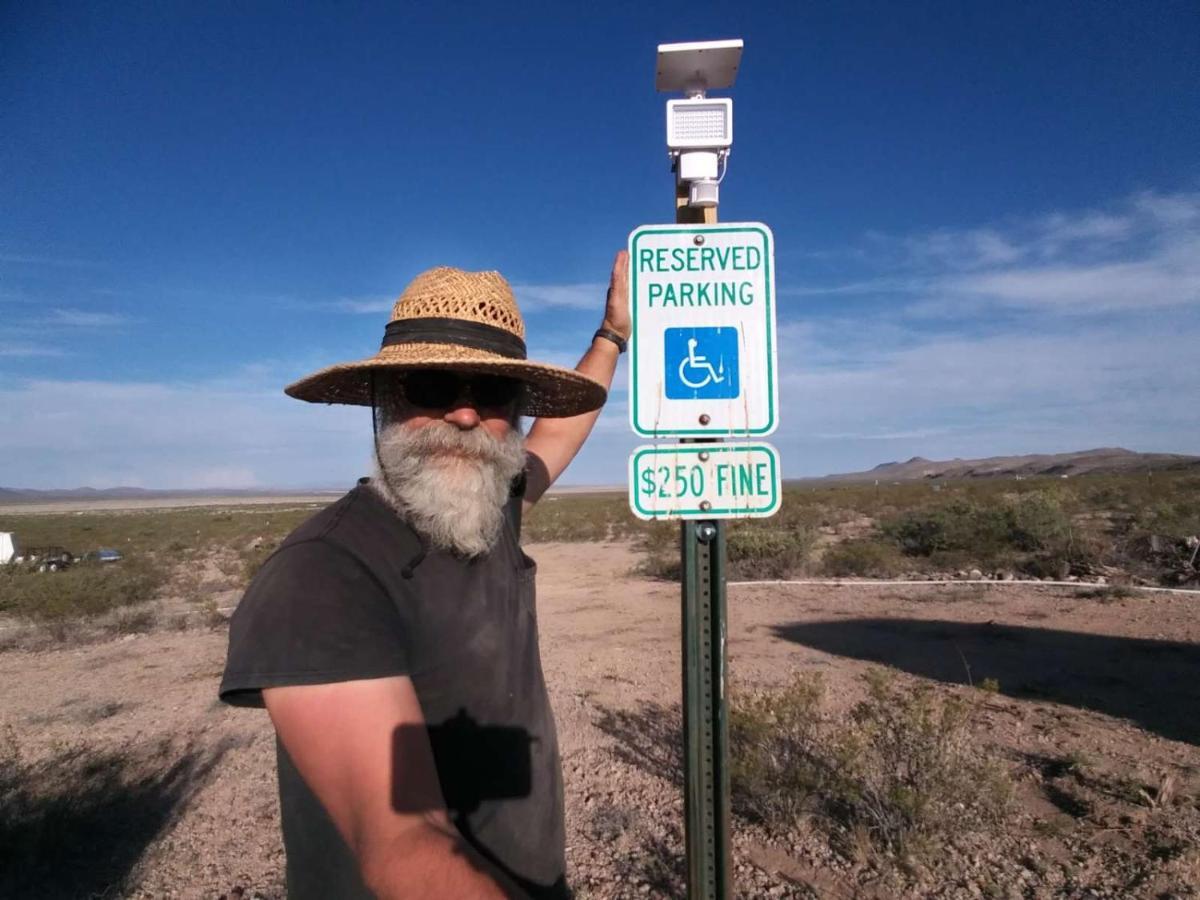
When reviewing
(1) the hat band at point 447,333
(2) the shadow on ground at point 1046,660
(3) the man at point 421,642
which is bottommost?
(2) the shadow on ground at point 1046,660

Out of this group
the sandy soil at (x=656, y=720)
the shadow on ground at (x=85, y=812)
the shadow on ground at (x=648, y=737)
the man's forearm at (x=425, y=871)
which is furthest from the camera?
the shadow on ground at (x=648, y=737)

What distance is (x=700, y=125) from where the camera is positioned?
1770 millimetres

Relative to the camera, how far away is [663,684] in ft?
22.0

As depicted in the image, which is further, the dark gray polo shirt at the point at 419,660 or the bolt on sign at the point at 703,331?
the bolt on sign at the point at 703,331

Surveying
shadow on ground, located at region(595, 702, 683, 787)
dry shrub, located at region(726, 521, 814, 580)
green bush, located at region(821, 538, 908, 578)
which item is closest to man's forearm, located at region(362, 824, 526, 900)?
shadow on ground, located at region(595, 702, 683, 787)

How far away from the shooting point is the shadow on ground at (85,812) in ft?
12.7

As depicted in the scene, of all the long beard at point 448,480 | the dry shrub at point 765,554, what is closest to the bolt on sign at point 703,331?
the long beard at point 448,480

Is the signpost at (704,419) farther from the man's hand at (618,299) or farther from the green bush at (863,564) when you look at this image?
the green bush at (863,564)

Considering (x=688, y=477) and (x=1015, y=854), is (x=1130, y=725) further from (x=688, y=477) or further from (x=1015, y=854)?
(x=688, y=477)

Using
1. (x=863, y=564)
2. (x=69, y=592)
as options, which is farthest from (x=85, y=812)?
(x=863, y=564)

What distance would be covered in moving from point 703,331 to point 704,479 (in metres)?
0.33

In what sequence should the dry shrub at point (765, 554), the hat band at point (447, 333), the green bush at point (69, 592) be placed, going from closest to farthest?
the hat band at point (447, 333), the green bush at point (69, 592), the dry shrub at point (765, 554)

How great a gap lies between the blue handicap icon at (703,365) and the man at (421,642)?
1.05 feet

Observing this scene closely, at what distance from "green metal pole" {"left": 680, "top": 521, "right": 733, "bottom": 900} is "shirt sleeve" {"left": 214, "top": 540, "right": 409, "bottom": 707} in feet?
2.15
